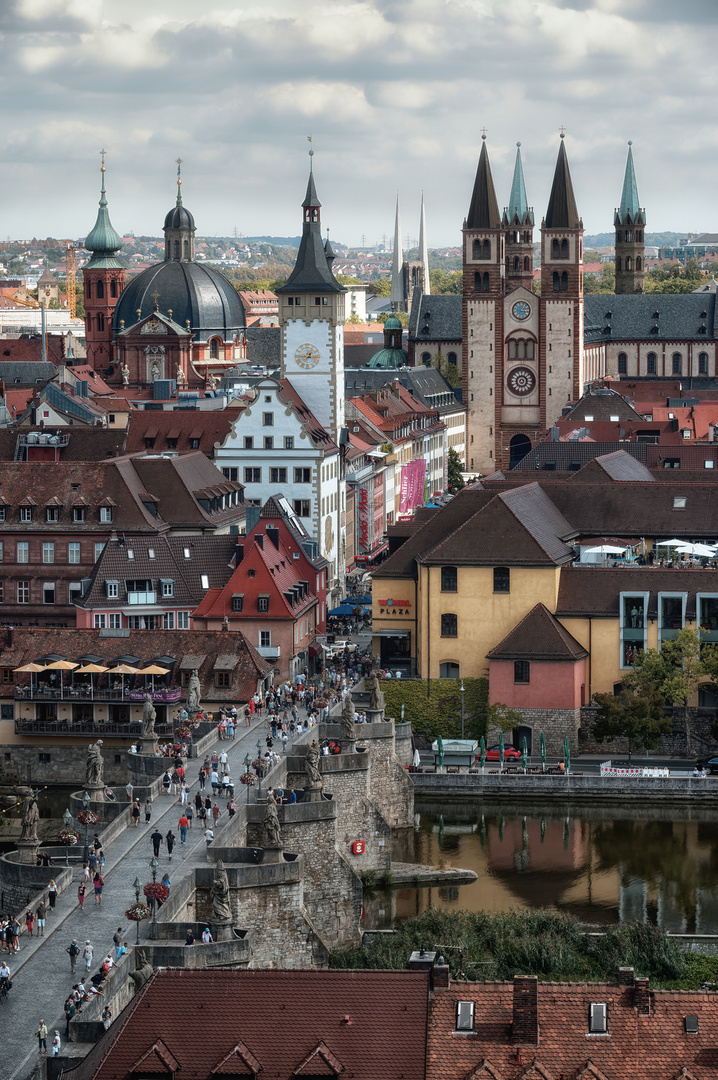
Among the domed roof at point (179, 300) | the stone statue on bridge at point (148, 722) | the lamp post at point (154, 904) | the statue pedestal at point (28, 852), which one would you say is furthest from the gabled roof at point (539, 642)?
the domed roof at point (179, 300)

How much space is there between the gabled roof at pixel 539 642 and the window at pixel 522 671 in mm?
340

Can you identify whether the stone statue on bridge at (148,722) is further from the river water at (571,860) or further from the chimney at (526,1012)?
the chimney at (526,1012)

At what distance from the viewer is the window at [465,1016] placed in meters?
42.1

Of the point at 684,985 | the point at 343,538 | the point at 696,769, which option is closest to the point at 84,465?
the point at 343,538

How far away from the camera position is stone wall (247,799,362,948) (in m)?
67.4

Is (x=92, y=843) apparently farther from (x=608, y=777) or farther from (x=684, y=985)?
(x=608, y=777)

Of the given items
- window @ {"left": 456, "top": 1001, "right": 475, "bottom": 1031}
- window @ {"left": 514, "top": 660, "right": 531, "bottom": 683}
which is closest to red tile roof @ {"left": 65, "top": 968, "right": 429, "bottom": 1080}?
window @ {"left": 456, "top": 1001, "right": 475, "bottom": 1031}

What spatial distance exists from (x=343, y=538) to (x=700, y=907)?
2627 inches

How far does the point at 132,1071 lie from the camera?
41438mm

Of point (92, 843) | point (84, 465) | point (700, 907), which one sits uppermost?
point (84, 465)

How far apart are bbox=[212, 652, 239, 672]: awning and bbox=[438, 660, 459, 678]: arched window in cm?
940

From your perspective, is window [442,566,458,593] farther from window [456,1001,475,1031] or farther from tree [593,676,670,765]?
→ window [456,1001,475,1031]

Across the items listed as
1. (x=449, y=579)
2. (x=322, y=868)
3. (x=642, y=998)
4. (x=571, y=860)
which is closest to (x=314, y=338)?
(x=449, y=579)

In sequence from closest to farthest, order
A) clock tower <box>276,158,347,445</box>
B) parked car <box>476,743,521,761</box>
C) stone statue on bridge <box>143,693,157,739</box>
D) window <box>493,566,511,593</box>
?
1. stone statue on bridge <box>143,693,157,739</box>
2. parked car <box>476,743,521,761</box>
3. window <box>493,566,511,593</box>
4. clock tower <box>276,158,347,445</box>
